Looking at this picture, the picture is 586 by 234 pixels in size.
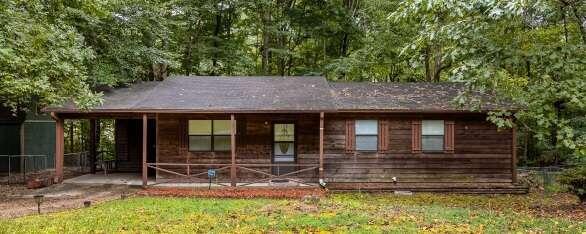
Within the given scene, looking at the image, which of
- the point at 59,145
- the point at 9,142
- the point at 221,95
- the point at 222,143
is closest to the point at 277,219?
the point at 222,143

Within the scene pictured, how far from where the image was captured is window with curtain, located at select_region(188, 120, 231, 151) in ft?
60.2

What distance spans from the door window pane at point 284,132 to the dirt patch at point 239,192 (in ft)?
7.91

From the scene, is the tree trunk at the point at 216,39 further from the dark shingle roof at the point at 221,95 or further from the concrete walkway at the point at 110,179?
the concrete walkway at the point at 110,179

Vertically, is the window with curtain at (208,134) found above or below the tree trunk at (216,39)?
below

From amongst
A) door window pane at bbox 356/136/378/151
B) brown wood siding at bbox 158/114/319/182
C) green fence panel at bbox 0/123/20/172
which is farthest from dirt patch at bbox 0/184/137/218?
door window pane at bbox 356/136/378/151

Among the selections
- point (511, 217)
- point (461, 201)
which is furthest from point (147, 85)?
point (511, 217)

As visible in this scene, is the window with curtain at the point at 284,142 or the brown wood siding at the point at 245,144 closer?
the brown wood siding at the point at 245,144

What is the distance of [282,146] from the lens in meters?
18.5

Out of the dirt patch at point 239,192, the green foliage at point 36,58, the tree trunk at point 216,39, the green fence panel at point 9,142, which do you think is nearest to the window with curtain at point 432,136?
the dirt patch at point 239,192

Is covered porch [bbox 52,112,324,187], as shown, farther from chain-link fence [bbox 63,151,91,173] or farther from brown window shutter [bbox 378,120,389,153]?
chain-link fence [bbox 63,151,91,173]

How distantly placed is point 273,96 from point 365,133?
3391 mm

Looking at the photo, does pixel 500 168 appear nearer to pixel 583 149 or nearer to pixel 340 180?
pixel 340 180

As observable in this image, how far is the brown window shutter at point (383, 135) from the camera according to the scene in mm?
18219

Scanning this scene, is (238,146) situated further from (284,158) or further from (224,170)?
(284,158)
